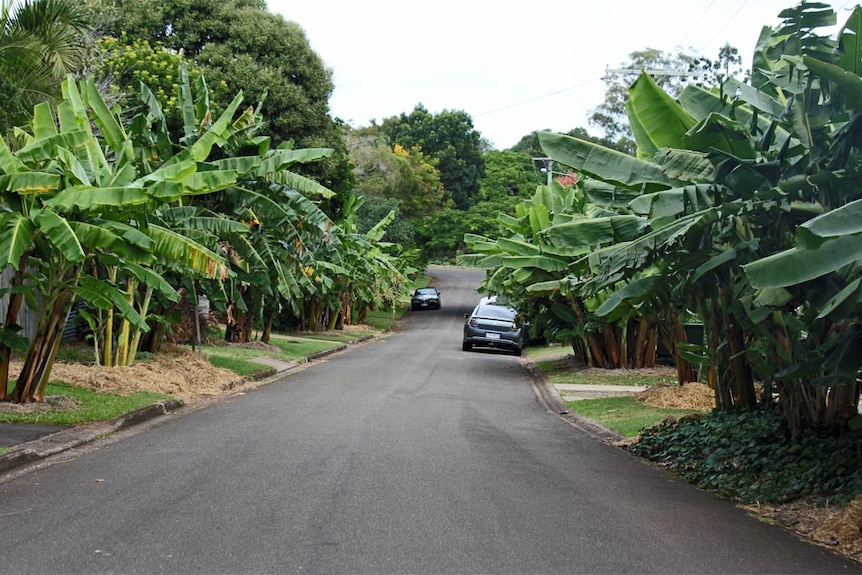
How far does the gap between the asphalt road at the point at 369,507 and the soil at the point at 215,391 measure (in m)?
0.29

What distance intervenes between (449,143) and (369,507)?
65006 millimetres

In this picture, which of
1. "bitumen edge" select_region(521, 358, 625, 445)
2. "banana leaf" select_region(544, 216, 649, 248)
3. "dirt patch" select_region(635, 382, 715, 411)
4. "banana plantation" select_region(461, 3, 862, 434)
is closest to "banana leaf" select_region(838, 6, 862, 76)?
"banana plantation" select_region(461, 3, 862, 434)

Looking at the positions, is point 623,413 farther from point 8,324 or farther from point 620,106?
point 620,106

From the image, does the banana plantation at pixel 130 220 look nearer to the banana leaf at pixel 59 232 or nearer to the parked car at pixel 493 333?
the banana leaf at pixel 59 232

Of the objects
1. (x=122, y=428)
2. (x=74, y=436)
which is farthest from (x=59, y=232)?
(x=122, y=428)

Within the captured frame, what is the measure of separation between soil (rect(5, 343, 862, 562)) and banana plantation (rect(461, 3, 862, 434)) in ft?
3.90

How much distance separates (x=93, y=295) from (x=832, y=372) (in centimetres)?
906

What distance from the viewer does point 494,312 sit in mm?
32656

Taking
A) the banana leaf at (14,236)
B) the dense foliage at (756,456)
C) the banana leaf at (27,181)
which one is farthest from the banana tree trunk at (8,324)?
the dense foliage at (756,456)

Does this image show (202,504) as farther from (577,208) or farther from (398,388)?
(577,208)

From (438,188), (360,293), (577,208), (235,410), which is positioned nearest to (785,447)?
(235,410)

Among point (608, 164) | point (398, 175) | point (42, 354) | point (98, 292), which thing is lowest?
point (42, 354)

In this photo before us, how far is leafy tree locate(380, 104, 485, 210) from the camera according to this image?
7069cm

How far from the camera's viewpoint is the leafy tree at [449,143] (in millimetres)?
70688
